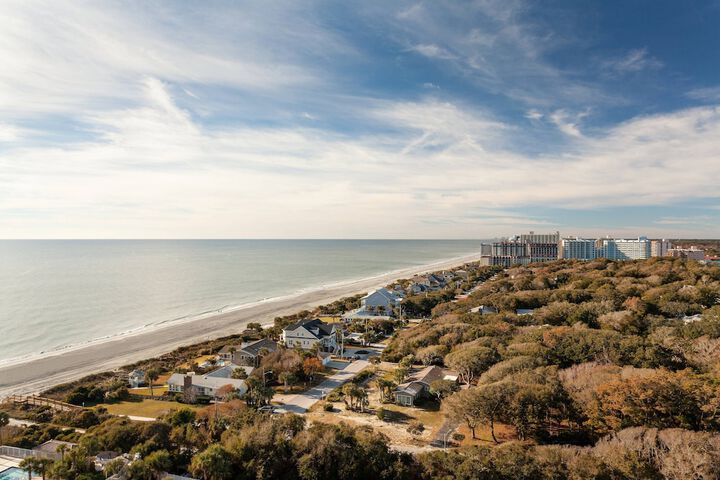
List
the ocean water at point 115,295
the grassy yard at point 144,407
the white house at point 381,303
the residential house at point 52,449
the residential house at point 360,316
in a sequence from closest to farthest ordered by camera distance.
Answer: the residential house at point 52,449 < the grassy yard at point 144,407 < the ocean water at point 115,295 < the residential house at point 360,316 < the white house at point 381,303

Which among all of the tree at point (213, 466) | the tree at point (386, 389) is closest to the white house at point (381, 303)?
the tree at point (386, 389)

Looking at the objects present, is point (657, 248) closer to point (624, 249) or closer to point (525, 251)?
point (624, 249)

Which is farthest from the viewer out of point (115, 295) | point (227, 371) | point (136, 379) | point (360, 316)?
point (115, 295)

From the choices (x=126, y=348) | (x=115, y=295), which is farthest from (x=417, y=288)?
(x=115, y=295)

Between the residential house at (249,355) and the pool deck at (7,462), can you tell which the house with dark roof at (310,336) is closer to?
the residential house at (249,355)

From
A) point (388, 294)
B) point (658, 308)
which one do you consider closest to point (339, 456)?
point (658, 308)

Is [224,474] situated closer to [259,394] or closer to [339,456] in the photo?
[339,456]

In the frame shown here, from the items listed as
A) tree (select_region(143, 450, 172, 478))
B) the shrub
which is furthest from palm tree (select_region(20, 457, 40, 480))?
the shrub
